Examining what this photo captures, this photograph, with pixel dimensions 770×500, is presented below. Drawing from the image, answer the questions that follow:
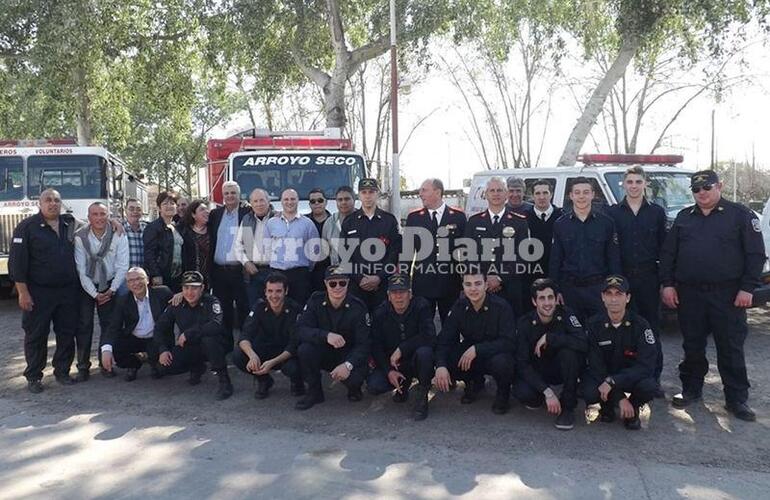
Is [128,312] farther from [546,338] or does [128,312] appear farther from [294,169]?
[546,338]

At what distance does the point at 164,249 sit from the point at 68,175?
4.72 m

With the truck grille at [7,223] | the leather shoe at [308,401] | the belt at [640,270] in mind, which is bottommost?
the leather shoe at [308,401]

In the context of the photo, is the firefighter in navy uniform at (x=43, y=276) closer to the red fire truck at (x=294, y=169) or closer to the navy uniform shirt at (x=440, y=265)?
the navy uniform shirt at (x=440, y=265)

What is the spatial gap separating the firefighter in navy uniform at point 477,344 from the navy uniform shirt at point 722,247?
1.46 metres

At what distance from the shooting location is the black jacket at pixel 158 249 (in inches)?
265

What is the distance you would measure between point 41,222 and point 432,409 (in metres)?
3.87

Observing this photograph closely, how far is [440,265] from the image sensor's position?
20.1 feet

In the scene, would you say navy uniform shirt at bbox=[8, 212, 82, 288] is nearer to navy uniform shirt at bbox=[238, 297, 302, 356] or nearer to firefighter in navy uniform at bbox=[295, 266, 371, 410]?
navy uniform shirt at bbox=[238, 297, 302, 356]

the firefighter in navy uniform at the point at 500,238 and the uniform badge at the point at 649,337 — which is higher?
the firefighter in navy uniform at the point at 500,238

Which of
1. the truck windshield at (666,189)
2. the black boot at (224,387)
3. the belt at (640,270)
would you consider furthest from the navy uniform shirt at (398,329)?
the truck windshield at (666,189)

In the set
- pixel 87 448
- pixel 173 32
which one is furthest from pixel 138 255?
pixel 173 32

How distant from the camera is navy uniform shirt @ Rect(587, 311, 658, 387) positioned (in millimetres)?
4945

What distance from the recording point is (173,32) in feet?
53.7

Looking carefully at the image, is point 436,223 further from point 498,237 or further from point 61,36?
point 61,36
